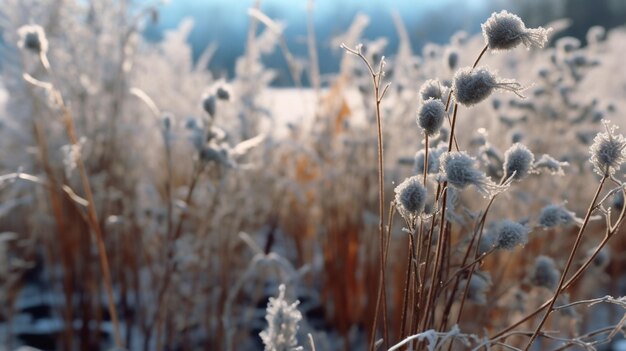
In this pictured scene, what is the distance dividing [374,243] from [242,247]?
1.58 ft

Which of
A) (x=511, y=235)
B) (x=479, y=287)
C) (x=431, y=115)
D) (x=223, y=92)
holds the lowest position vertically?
(x=479, y=287)

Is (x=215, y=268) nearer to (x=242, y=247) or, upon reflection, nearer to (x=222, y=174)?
(x=242, y=247)

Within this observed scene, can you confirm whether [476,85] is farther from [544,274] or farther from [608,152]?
[544,274]

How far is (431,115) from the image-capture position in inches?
29.7

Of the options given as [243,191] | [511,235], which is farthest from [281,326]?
[243,191]

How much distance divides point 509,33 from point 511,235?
251 millimetres

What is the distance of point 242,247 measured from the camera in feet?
7.80

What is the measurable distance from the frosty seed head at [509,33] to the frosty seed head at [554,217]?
30cm

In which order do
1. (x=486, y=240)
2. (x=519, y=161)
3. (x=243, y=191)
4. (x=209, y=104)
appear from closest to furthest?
(x=519, y=161), (x=486, y=240), (x=209, y=104), (x=243, y=191)

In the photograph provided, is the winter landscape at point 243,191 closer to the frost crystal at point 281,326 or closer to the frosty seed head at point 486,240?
the frosty seed head at point 486,240

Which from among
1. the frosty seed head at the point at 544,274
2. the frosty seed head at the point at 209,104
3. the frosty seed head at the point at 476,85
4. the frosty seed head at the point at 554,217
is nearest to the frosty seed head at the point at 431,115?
the frosty seed head at the point at 476,85

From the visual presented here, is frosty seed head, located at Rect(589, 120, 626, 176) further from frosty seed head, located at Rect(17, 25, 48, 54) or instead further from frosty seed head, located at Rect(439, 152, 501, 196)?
frosty seed head, located at Rect(17, 25, 48, 54)

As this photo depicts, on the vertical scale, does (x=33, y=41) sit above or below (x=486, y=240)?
above

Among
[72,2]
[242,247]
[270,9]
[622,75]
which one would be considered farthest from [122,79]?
[270,9]
